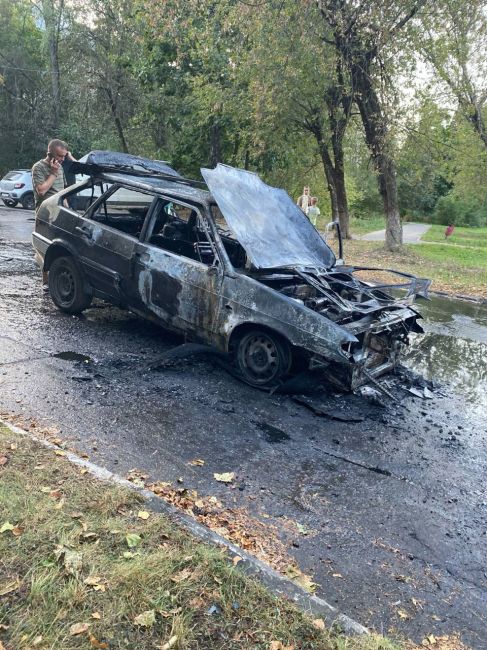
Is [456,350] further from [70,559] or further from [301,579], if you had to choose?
[70,559]

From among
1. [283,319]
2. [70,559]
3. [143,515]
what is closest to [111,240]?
[283,319]

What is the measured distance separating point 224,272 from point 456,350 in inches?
171

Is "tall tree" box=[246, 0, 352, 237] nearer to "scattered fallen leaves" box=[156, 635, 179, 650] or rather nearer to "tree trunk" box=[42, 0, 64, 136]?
"scattered fallen leaves" box=[156, 635, 179, 650]

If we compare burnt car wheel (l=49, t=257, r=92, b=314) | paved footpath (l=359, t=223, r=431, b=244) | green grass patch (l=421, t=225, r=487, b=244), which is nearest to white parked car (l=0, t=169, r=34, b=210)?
paved footpath (l=359, t=223, r=431, b=244)

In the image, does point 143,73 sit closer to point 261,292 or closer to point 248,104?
point 248,104

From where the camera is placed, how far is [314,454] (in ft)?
14.8

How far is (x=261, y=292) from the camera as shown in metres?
5.36

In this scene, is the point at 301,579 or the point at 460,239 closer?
the point at 301,579

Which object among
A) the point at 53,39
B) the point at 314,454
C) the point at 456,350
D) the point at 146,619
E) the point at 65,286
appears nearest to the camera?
the point at 146,619

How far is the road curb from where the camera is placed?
8.58 feet

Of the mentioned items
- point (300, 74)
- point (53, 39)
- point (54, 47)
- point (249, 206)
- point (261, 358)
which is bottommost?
point (261, 358)

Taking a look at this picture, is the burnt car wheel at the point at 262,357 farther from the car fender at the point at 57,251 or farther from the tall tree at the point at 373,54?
the tall tree at the point at 373,54

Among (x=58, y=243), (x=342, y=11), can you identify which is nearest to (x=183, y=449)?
(x=58, y=243)

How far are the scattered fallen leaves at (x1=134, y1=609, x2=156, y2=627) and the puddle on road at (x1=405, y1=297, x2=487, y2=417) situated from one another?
4.36 metres
